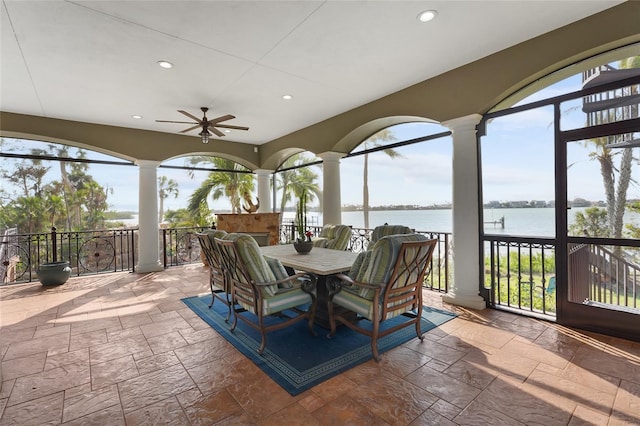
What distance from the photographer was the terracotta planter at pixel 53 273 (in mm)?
4895

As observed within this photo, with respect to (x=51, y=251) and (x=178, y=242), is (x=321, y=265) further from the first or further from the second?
(x=51, y=251)

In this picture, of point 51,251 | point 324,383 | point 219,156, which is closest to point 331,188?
point 219,156

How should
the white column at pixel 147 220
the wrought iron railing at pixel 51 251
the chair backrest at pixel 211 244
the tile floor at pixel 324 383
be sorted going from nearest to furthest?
the tile floor at pixel 324 383, the chair backrest at pixel 211 244, the wrought iron railing at pixel 51 251, the white column at pixel 147 220

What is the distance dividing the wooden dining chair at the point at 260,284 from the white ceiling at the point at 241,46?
200 cm

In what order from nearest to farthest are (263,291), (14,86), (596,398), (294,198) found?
(596,398) → (263,291) → (14,86) → (294,198)

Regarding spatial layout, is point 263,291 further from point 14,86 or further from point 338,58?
point 14,86

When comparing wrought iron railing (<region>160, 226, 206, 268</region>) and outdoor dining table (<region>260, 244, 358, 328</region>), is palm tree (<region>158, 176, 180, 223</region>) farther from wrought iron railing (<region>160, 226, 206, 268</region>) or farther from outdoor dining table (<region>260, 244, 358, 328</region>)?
outdoor dining table (<region>260, 244, 358, 328</region>)

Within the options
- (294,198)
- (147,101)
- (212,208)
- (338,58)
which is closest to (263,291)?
(338,58)

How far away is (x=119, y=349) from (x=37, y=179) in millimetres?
11505

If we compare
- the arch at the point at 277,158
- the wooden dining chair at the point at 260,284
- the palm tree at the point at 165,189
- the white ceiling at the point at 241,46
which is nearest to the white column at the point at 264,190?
the arch at the point at 277,158

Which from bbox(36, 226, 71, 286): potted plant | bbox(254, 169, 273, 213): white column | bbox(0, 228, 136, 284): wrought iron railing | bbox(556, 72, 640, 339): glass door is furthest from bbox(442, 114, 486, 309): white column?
bbox(36, 226, 71, 286): potted plant

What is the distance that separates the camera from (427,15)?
2.56m

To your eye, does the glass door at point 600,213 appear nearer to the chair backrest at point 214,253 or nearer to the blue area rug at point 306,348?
the blue area rug at point 306,348

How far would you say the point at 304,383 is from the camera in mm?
2055
